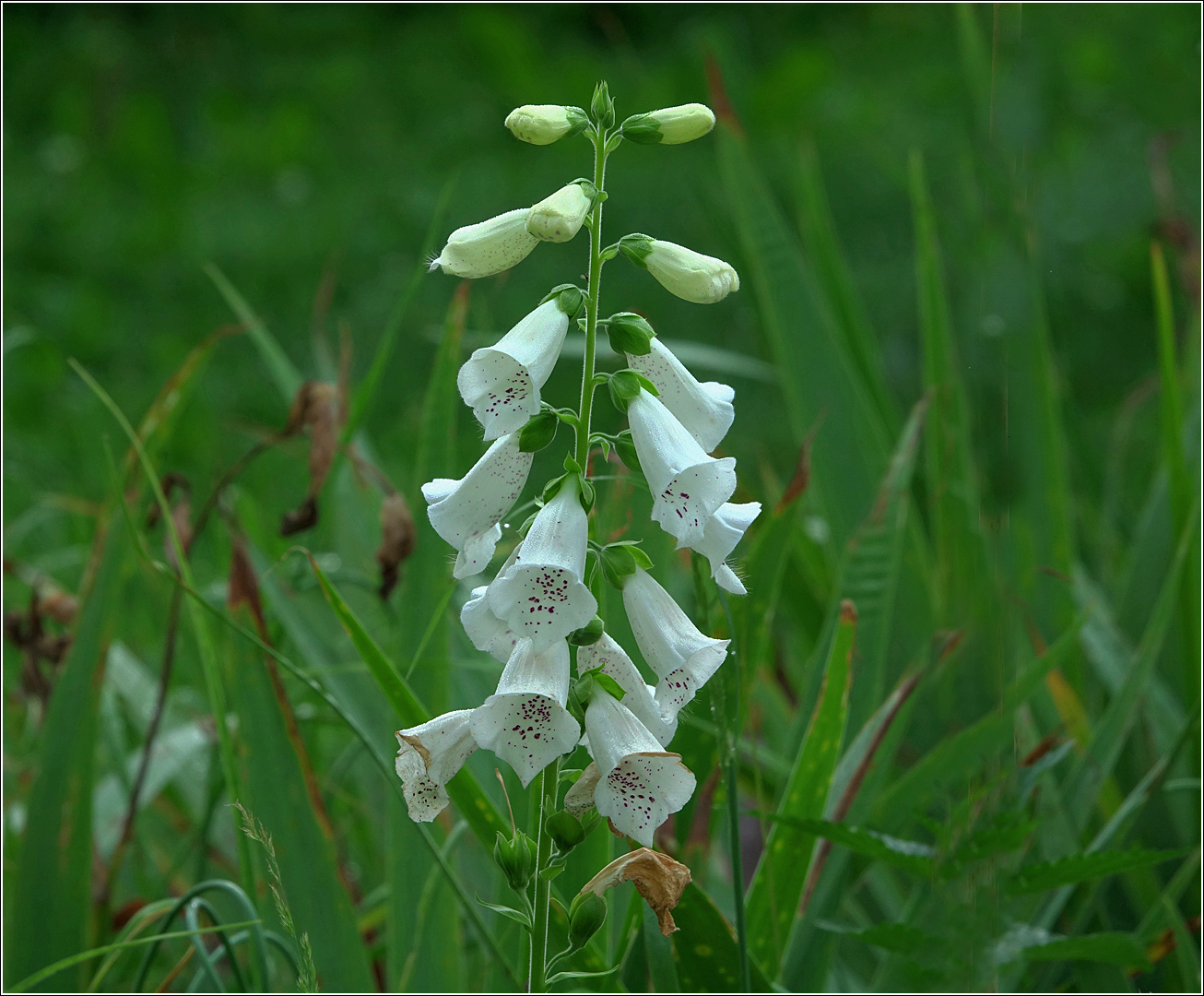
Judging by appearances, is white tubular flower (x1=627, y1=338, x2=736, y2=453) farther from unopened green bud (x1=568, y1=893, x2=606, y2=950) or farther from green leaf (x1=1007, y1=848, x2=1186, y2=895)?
green leaf (x1=1007, y1=848, x2=1186, y2=895)

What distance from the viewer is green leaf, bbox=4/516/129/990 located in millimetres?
1298

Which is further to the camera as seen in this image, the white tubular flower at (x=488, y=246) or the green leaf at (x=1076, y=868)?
the green leaf at (x=1076, y=868)

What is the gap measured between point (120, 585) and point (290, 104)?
4497mm

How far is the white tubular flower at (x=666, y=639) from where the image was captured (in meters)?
0.81

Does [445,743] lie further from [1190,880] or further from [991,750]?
[1190,880]

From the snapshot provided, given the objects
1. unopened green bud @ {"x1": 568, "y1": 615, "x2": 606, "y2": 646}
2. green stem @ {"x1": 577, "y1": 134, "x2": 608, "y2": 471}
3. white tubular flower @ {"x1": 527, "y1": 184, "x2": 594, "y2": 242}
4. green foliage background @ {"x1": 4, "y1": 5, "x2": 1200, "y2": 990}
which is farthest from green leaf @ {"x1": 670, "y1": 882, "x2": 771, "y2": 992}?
white tubular flower @ {"x1": 527, "y1": 184, "x2": 594, "y2": 242}

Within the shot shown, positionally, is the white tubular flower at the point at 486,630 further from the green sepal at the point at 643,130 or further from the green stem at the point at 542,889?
the green sepal at the point at 643,130

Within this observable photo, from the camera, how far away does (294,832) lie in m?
1.19

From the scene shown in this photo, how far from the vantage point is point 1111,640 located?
1758 mm

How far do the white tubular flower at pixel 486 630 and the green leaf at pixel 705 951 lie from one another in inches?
14.1

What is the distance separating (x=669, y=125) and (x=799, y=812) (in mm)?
683

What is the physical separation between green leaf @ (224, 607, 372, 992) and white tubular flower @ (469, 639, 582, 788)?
0.50m

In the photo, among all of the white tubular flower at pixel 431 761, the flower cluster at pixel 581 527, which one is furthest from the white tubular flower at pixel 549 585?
the white tubular flower at pixel 431 761

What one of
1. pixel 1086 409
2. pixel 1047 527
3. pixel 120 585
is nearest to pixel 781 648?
pixel 1047 527
